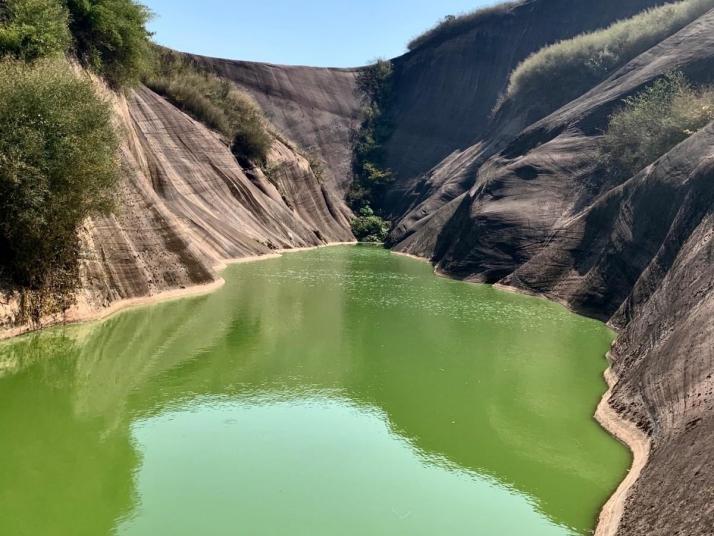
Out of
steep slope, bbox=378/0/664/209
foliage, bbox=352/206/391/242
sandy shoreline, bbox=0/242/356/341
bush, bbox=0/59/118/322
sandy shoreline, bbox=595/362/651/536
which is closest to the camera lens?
sandy shoreline, bbox=595/362/651/536

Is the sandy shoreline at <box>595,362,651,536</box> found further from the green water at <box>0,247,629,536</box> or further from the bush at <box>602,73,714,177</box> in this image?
the bush at <box>602,73,714,177</box>

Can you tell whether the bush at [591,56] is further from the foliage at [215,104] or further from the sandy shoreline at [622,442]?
the sandy shoreline at [622,442]

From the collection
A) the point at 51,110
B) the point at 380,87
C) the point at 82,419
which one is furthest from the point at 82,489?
the point at 380,87

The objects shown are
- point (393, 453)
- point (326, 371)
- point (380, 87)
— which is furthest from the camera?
point (380, 87)

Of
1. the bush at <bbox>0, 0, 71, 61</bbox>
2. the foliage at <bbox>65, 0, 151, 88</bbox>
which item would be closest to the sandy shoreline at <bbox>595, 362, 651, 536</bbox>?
the bush at <bbox>0, 0, 71, 61</bbox>

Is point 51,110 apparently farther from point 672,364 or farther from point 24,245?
point 672,364

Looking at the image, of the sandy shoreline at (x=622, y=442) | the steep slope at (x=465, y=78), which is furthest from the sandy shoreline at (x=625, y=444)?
the steep slope at (x=465, y=78)

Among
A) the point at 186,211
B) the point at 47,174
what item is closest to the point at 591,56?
the point at 186,211
